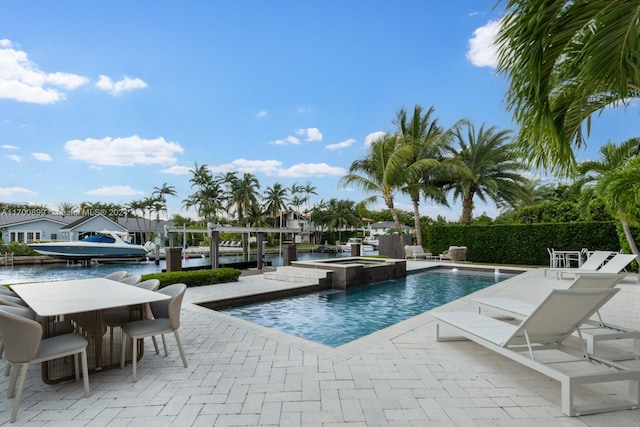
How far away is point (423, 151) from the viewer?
18.5 meters

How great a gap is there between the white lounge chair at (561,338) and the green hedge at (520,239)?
13.6 meters

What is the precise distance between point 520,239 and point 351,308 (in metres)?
12.1

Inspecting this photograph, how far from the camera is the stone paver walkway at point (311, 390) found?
2.51 meters

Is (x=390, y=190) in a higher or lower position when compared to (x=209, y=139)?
lower

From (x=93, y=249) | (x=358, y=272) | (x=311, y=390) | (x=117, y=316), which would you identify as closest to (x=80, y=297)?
(x=117, y=316)

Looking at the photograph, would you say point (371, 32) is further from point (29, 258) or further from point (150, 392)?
point (29, 258)

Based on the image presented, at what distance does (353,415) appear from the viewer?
A: 100 inches

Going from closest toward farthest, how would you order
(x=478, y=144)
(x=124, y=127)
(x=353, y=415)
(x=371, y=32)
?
(x=353, y=415)
(x=371, y=32)
(x=478, y=144)
(x=124, y=127)

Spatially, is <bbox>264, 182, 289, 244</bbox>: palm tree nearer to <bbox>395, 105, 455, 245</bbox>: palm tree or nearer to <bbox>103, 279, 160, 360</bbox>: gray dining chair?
<bbox>395, 105, 455, 245</bbox>: palm tree

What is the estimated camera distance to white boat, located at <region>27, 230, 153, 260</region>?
2425 cm

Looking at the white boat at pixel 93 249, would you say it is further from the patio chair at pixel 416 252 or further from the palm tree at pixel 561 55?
the palm tree at pixel 561 55

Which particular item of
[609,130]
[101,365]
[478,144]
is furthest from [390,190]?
[101,365]

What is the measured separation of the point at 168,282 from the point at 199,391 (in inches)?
236

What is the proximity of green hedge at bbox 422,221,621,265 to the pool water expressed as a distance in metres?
Result: 5.94
